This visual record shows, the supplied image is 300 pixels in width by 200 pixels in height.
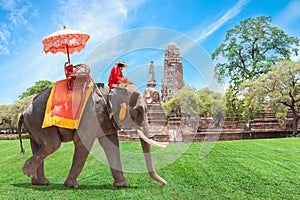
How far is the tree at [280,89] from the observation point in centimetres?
1803

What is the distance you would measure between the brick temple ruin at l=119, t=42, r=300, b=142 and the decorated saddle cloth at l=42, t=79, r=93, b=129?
5.69 m

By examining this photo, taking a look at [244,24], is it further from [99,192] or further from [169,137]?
[99,192]

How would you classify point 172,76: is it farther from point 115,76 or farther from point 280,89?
point 115,76

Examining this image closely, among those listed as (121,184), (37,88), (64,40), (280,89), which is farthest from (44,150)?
(37,88)

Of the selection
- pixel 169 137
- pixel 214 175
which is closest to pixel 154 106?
pixel 169 137

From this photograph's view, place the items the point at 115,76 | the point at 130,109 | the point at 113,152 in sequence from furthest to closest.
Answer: the point at 113,152
the point at 115,76
the point at 130,109

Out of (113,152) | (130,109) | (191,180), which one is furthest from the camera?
(191,180)

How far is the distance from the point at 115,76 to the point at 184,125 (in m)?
10.4

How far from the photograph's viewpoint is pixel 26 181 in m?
6.42

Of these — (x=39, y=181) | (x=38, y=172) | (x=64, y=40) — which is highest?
(x=64, y=40)

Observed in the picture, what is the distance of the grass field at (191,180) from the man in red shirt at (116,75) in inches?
76.8

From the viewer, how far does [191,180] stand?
20.6 ft

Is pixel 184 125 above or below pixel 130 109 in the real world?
below

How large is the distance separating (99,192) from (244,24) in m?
23.2
